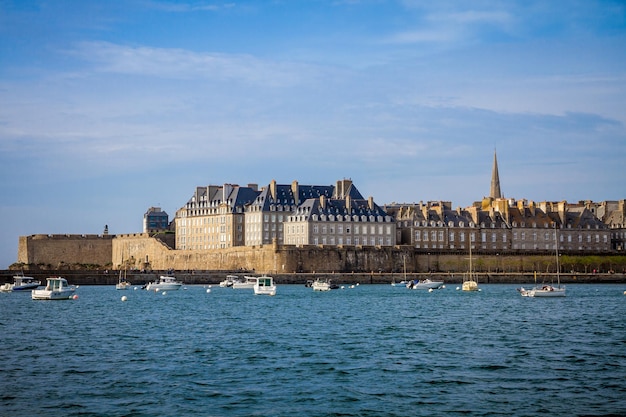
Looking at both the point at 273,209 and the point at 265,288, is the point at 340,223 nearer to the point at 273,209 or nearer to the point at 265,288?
the point at 273,209

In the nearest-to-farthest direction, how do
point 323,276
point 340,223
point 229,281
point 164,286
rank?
1. point 164,286
2. point 229,281
3. point 323,276
4. point 340,223

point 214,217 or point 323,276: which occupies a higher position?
point 214,217

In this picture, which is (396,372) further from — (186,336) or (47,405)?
(186,336)

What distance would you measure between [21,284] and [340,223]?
91.1 ft

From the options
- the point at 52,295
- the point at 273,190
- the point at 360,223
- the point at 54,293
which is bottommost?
the point at 52,295

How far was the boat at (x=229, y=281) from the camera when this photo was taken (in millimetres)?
71938

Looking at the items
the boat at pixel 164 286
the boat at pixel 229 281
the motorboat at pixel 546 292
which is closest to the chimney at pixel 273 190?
the boat at pixel 229 281

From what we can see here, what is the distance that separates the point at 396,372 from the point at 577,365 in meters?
4.30

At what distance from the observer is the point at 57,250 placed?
9225 cm

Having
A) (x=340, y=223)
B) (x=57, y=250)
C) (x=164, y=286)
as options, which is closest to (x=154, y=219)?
(x=57, y=250)

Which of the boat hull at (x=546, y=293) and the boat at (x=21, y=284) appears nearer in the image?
the boat hull at (x=546, y=293)

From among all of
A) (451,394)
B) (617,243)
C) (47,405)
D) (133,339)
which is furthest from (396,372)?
(617,243)

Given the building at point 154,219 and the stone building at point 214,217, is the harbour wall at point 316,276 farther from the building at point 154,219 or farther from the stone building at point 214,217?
the building at point 154,219

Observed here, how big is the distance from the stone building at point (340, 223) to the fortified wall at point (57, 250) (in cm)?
1998
